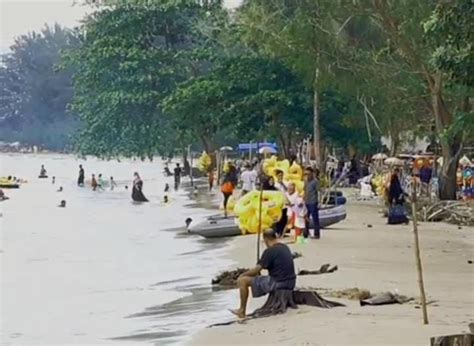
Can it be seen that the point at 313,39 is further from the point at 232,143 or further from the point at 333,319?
the point at 232,143

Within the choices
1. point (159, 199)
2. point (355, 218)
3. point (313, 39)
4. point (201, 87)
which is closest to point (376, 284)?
point (355, 218)

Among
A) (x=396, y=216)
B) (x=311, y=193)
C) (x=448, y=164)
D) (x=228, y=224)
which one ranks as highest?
(x=448, y=164)

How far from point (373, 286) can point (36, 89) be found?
141 meters

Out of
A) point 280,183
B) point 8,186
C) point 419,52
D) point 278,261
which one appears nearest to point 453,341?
point 278,261

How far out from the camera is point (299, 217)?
24.8 meters

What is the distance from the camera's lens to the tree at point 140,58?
62938 mm

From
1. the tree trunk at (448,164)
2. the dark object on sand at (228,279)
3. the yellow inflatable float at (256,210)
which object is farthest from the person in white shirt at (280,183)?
the tree trunk at (448,164)

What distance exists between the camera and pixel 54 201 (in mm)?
60781

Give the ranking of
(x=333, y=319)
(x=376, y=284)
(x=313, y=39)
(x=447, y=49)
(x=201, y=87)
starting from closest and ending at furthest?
(x=333, y=319), (x=447, y=49), (x=376, y=284), (x=313, y=39), (x=201, y=87)

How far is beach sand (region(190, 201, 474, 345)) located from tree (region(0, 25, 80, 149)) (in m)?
126

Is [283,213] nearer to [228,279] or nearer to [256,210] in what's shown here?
[256,210]

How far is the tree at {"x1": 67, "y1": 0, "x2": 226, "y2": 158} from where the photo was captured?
206 ft

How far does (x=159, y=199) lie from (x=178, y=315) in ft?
130

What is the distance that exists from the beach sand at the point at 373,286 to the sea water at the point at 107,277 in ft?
3.09
